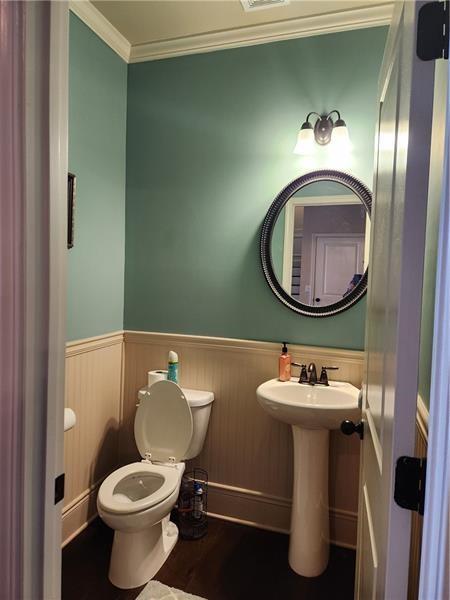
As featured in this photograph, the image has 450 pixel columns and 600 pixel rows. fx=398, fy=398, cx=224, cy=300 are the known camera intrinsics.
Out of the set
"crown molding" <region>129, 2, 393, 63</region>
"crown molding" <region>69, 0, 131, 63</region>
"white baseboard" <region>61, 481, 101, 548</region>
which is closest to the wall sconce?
"crown molding" <region>129, 2, 393, 63</region>

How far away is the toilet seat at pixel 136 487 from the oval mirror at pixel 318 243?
1.09m

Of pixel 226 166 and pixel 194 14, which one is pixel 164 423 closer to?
pixel 226 166

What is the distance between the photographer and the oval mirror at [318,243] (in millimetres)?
2057

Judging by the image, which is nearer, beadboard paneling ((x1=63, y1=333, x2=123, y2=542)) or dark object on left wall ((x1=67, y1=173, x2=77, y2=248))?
dark object on left wall ((x1=67, y1=173, x2=77, y2=248))

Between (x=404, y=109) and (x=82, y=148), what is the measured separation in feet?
5.74

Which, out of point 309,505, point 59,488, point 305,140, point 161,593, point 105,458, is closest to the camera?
point 59,488

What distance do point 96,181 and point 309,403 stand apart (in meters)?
1.64

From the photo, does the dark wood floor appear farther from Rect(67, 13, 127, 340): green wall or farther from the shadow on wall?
Rect(67, 13, 127, 340): green wall

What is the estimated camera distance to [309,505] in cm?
191

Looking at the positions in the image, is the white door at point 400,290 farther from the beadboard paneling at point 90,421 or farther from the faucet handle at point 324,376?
the beadboard paneling at point 90,421

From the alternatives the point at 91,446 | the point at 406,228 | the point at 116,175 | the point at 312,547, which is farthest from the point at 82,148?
the point at 312,547

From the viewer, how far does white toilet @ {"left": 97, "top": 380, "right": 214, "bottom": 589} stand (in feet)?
5.68

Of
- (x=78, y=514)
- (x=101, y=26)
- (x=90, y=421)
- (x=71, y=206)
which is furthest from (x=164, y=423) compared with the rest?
(x=101, y=26)

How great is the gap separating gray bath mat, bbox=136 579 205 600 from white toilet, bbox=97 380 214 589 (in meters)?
0.05
